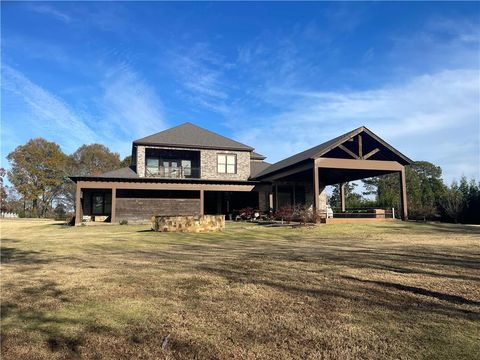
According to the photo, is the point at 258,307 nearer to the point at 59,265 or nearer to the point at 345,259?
the point at 345,259

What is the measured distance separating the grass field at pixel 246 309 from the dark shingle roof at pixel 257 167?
1047 inches

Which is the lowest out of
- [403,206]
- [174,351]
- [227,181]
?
[174,351]

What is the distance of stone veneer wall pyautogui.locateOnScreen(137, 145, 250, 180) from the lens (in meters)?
32.0

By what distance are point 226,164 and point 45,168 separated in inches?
1664

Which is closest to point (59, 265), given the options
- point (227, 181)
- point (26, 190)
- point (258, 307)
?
point (258, 307)

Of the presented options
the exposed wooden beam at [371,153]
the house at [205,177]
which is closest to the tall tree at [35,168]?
the house at [205,177]

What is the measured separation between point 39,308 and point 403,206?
25314 mm

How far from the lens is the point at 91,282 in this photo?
6805 mm

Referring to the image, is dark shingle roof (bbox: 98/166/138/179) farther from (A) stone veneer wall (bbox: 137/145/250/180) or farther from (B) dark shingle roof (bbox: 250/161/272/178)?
(B) dark shingle roof (bbox: 250/161/272/178)

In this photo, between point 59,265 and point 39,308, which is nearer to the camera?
point 39,308

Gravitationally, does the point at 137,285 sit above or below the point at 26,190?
below

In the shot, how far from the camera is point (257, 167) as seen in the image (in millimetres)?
37438

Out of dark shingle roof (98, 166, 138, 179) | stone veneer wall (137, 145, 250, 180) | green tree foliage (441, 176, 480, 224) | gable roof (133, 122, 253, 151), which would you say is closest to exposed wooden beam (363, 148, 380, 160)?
green tree foliage (441, 176, 480, 224)

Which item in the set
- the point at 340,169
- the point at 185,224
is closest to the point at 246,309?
the point at 185,224
